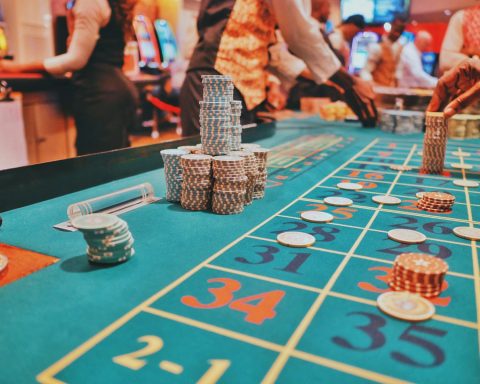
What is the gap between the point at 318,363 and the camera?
0.88 m

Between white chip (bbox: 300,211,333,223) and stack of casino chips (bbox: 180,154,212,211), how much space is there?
0.39 m

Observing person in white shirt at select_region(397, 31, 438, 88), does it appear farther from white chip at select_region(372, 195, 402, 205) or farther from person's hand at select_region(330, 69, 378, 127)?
white chip at select_region(372, 195, 402, 205)

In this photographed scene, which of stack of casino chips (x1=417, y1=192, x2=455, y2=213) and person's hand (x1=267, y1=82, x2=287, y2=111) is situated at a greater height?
person's hand (x1=267, y1=82, x2=287, y2=111)

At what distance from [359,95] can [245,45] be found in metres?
1.52

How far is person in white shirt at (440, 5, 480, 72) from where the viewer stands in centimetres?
481

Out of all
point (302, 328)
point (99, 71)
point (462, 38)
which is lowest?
point (302, 328)

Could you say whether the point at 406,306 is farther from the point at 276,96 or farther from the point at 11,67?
the point at 276,96

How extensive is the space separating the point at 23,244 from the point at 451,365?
125 centimetres

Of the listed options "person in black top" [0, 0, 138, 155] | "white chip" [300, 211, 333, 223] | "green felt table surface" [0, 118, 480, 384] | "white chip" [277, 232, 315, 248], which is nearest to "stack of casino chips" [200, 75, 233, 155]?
"green felt table surface" [0, 118, 480, 384]

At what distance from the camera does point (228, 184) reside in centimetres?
179

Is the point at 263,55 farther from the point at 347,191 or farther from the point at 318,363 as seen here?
the point at 318,363

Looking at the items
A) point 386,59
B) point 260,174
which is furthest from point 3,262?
point 386,59

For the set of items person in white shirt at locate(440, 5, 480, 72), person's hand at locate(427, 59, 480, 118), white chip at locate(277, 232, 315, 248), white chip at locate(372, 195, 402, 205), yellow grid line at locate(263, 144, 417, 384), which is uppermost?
person in white shirt at locate(440, 5, 480, 72)

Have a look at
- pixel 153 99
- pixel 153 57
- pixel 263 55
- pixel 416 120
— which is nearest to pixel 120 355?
pixel 263 55
